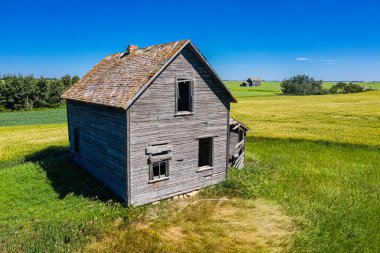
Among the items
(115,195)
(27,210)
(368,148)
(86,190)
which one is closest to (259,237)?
(115,195)

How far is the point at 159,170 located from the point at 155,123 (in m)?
2.28

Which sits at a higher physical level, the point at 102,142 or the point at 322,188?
the point at 102,142

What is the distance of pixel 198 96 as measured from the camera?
15078mm

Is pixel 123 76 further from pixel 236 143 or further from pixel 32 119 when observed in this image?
pixel 32 119

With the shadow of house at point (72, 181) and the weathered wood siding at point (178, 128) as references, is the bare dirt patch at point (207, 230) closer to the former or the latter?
the weathered wood siding at point (178, 128)

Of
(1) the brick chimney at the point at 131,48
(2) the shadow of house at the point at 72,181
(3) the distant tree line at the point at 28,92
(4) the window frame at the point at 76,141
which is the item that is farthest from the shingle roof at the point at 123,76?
(3) the distant tree line at the point at 28,92

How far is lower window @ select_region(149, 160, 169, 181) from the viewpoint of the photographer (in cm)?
1410

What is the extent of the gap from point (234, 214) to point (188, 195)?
112 inches

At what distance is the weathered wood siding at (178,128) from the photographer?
1341 cm

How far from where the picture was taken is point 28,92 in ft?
191

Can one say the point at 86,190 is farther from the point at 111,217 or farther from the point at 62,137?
the point at 62,137

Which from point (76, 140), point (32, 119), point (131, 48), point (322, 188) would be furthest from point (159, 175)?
point (32, 119)

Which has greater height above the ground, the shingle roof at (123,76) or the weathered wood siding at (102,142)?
the shingle roof at (123,76)

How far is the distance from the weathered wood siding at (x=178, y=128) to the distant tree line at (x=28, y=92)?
2086 inches
